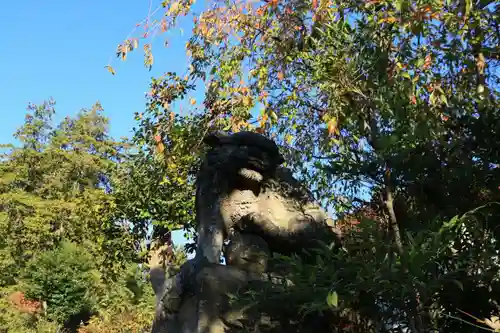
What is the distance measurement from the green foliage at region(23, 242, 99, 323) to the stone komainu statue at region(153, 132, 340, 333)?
64.3 feet

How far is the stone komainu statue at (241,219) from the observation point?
423 cm

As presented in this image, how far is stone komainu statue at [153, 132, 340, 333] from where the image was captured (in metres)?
4.23

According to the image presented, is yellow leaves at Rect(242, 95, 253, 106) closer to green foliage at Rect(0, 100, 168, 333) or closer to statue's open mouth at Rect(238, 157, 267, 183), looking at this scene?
statue's open mouth at Rect(238, 157, 267, 183)

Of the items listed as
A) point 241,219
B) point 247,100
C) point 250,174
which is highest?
point 247,100

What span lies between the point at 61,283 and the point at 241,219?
2047 centimetres

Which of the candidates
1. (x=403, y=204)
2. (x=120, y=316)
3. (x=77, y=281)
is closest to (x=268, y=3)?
(x=403, y=204)

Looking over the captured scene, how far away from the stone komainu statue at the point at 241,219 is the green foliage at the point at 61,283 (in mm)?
19600

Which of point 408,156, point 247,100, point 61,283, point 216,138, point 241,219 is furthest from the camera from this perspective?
point 61,283

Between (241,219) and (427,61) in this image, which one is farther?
(241,219)

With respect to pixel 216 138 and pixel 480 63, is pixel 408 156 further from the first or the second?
pixel 216 138

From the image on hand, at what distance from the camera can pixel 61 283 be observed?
22.9 m

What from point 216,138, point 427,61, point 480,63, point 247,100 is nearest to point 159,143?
point 247,100

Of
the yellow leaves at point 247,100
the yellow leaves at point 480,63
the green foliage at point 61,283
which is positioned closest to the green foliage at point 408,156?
the yellow leaves at point 480,63

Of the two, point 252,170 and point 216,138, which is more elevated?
point 216,138
